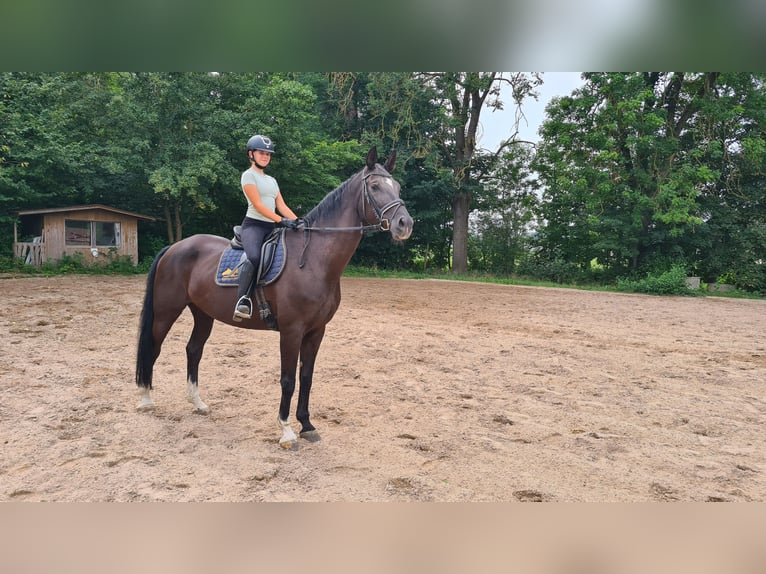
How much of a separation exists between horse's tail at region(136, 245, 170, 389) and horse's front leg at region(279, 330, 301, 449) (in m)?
1.58

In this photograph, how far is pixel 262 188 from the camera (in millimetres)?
3906

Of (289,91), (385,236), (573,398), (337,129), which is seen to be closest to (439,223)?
(385,236)

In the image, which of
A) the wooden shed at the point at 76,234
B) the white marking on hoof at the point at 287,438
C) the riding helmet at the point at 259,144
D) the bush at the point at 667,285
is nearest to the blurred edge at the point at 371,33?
the riding helmet at the point at 259,144

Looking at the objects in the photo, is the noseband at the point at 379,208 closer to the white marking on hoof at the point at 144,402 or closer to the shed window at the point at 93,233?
the white marking on hoof at the point at 144,402

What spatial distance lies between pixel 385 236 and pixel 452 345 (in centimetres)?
1767

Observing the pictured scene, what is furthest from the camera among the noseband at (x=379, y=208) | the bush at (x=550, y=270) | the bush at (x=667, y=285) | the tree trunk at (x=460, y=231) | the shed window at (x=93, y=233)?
the tree trunk at (x=460, y=231)

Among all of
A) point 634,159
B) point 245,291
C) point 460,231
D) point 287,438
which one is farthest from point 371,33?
point 460,231

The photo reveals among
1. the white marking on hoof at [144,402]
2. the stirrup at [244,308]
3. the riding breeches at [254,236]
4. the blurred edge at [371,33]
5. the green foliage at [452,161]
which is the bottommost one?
the white marking on hoof at [144,402]

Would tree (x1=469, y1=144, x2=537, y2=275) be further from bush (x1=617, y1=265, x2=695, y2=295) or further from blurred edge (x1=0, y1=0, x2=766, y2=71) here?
blurred edge (x1=0, y1=0, x2=766, y2=71)

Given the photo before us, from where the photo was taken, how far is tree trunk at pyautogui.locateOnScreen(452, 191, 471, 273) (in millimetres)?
24906

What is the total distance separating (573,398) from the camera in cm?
522

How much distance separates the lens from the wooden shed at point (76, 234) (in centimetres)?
1747

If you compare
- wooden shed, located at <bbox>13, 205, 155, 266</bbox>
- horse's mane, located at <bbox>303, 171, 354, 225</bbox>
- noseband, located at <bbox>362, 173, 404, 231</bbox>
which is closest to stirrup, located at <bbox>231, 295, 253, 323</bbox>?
horse's mane, located at <bbox>303, 171, 354, 225</bbox>

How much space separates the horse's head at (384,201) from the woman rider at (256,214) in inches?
27.1
